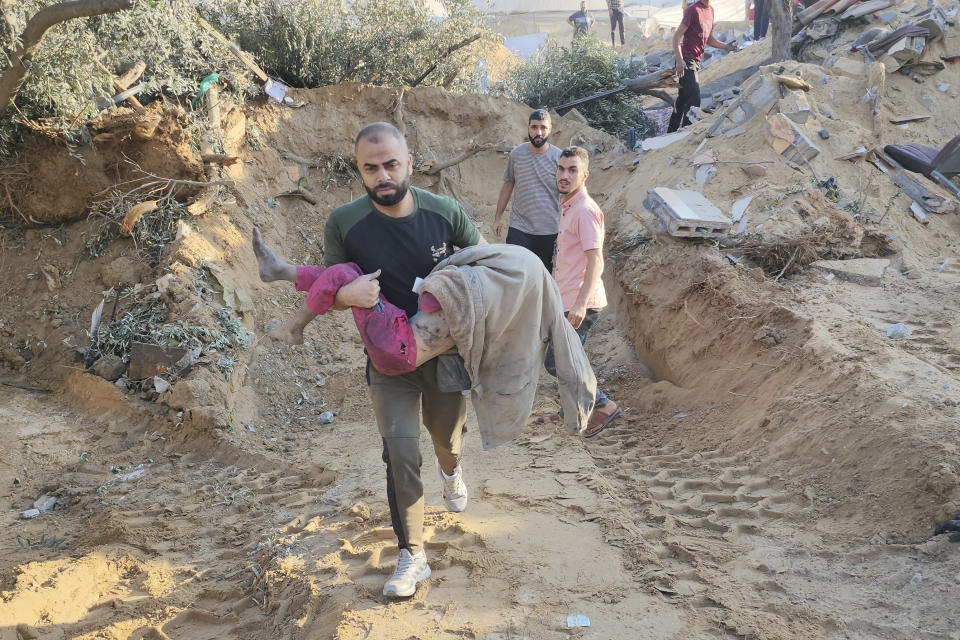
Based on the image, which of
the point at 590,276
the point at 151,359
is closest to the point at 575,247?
the point at 590,276

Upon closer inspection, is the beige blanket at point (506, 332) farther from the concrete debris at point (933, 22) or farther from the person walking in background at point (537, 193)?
the concrete debris at point (933, 22)

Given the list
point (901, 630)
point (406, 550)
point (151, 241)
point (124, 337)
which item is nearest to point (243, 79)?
point (151, 241)

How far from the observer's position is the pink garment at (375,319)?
8.69 feet

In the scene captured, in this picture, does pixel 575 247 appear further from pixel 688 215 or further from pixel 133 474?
pixel 133 474

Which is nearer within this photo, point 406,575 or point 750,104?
point 406,575

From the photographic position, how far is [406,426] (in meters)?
2.88

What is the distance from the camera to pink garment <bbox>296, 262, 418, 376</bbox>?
8.69 ft

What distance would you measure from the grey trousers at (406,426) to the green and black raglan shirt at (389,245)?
1.02ft

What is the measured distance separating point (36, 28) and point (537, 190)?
4.06m

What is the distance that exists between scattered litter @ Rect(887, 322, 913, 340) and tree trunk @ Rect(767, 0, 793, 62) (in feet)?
22.2

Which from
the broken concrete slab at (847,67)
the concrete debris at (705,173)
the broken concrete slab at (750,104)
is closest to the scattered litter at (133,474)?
the concrete debris at (705,173)

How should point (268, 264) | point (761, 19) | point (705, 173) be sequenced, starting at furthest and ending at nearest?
point (761, 19)
point (705, 173)
point (268, 264)

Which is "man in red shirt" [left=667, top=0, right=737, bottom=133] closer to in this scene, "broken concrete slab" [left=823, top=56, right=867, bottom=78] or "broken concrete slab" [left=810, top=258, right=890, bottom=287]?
"broken concrete slab" [left=823, top=56, right=867, bottom=78]

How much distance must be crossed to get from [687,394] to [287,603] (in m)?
3.54
